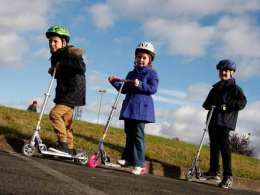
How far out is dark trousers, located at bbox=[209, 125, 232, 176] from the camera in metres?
6.74

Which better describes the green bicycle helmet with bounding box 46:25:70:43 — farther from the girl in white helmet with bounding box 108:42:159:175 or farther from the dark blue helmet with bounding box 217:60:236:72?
the dark blue helmet with bounding box 217:60:236:72

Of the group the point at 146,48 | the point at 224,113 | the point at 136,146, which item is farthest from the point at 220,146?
the point at 146,48

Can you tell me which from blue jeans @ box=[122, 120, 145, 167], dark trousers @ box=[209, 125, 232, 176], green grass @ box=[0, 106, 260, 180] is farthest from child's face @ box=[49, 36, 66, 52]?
dark trousers @ box=[209, 125, 232, 176]

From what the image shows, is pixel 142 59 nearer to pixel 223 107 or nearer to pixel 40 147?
pixel 223 107

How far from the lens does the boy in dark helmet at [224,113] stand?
679 centimetres

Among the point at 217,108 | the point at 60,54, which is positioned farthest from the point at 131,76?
the point at 217,108

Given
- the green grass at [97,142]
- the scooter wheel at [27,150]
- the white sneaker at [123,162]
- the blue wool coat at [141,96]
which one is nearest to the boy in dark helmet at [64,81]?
the scooter wheel at [27,150]

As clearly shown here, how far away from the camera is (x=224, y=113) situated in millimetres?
6949

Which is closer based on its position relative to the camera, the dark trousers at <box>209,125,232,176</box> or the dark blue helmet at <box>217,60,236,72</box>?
the dark trousers at <box>209,125,232,176</box>

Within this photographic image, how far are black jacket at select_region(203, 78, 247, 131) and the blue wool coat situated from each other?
154 centimetres

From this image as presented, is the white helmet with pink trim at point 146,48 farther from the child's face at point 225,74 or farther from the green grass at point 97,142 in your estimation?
the green grass at point 97,142

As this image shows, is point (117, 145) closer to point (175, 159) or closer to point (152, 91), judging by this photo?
point (175, 159)

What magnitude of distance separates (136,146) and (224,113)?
194cm

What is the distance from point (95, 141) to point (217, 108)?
9.57ft
